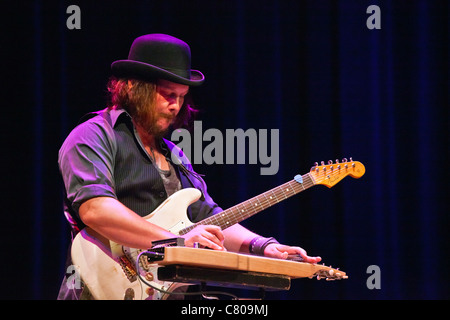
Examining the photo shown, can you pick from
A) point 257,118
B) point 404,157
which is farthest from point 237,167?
point 404,157

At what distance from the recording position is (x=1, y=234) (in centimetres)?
338

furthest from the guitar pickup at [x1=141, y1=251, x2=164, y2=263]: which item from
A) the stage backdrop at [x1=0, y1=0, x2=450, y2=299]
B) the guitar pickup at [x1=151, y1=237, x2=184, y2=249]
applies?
the stage backdrop at [x1=0, y1=0, x2=450, y2=299]

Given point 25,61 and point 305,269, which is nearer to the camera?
point 305,269

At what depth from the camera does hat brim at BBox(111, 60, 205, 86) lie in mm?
2410

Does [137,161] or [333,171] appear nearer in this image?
[137,161]

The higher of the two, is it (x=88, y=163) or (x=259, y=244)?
(x=88, y=163)

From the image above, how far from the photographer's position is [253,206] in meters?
2.51

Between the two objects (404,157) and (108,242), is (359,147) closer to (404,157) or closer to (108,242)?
(404,157)

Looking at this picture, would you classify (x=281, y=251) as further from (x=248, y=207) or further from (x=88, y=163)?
(x=88, y=163)

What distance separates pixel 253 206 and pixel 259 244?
19 centimetres

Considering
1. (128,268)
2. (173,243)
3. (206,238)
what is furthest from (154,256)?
(128,268)

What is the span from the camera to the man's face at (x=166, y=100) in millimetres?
2473

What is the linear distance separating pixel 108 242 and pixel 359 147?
2.06 meters

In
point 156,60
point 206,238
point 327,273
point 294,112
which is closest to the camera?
point 206,238
